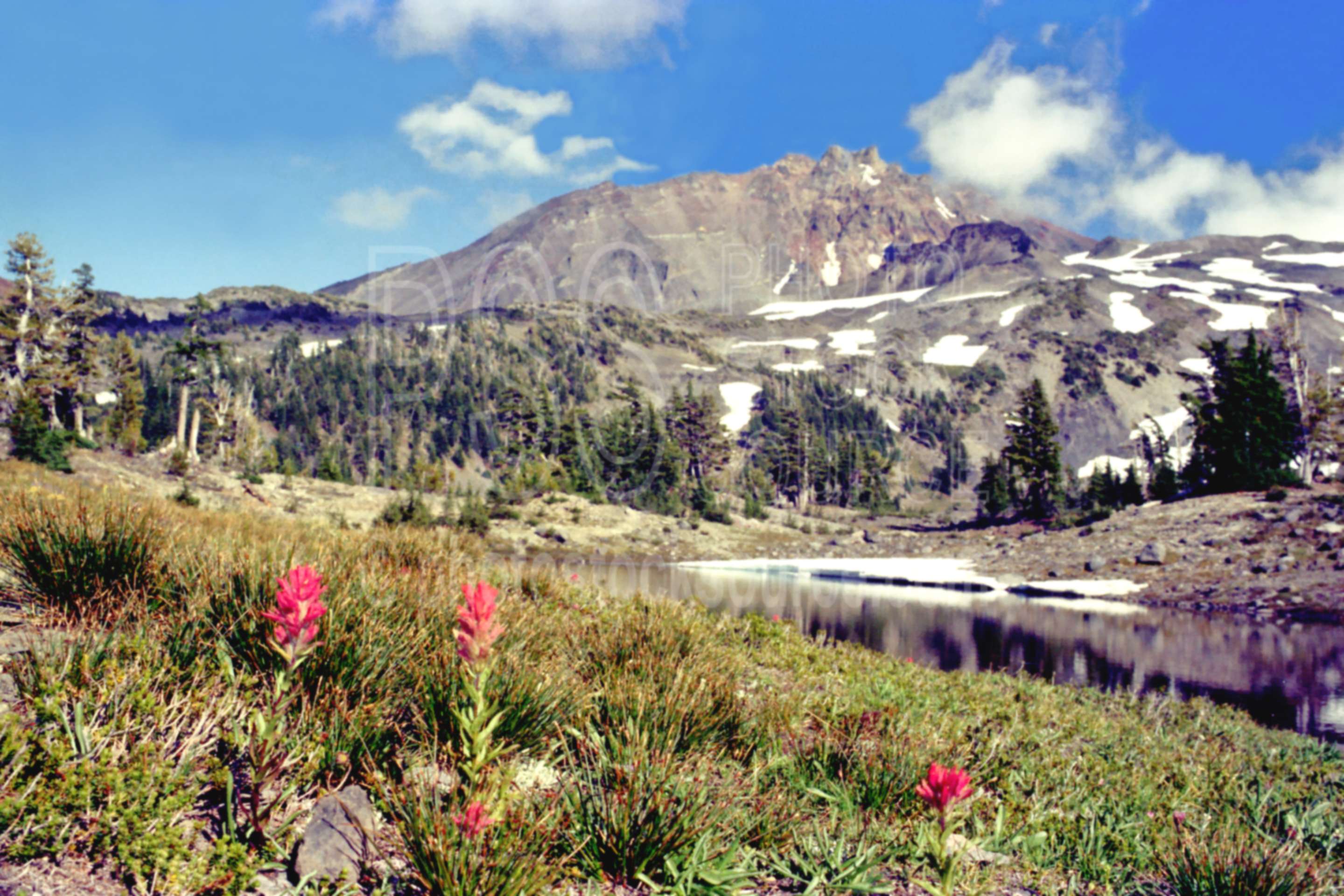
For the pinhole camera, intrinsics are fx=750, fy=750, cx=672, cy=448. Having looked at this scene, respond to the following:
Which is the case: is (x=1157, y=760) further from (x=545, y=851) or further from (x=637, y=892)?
(x=545, y=851)

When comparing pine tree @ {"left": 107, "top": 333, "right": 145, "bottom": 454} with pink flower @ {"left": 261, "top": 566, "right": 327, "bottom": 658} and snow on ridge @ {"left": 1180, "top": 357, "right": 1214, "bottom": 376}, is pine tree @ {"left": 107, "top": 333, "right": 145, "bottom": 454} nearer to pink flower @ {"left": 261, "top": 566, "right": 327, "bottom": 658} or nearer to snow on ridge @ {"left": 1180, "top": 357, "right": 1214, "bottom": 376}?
pink flower @ {"left": 261, "top": 566, "right": 327, "bottom": 658}

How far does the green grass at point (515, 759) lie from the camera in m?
3.26

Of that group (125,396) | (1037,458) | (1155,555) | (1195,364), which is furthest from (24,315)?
(1195,364)

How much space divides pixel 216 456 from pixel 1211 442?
82.7m

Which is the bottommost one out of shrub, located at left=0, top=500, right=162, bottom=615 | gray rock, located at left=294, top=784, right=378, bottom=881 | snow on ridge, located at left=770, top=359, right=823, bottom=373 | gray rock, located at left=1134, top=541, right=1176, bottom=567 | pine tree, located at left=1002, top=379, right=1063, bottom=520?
gray rock, located at left=1134, top=541, right=1176, bottom=567

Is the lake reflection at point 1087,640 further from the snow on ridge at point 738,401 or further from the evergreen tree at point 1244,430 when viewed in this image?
the snow on ridge at point 738,401

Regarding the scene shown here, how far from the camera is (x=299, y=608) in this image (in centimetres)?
334

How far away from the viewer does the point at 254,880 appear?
3.29 m

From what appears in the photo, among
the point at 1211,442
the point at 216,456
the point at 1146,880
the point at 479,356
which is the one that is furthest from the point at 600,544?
the point at 479,356

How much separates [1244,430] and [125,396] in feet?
325

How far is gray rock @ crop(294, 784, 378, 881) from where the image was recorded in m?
3.41

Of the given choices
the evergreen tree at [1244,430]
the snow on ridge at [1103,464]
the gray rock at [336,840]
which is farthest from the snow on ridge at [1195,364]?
the gray rock at [336,840]

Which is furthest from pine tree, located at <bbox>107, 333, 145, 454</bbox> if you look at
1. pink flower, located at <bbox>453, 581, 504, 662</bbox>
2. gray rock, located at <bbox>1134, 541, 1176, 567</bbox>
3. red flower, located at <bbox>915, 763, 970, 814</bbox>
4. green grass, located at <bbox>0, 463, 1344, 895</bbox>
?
red flower, located at <bbox>915, 763, 970, 814</bbox>

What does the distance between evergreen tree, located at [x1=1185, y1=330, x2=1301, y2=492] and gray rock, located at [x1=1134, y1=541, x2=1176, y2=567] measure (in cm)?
1482
